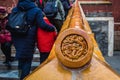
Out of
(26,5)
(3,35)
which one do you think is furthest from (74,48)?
(3,35)

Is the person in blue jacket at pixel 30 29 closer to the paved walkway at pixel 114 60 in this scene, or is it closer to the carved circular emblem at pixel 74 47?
the carved circular emblem at pixel 74 47

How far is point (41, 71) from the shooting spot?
2643mm

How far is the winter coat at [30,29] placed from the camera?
6233 mm

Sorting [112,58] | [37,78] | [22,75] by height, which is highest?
[37,78]

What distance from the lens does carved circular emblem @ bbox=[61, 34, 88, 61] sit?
246cm

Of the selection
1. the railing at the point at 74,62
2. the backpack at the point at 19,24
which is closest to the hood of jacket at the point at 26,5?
the backpack at the point at 19,24

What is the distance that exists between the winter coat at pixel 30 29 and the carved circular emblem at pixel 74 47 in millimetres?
3725

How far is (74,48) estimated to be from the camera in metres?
2.47

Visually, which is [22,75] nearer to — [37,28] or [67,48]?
[37,28]

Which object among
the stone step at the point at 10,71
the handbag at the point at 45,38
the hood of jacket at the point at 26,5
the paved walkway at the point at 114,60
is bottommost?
the paved walkway at the point at 114,60

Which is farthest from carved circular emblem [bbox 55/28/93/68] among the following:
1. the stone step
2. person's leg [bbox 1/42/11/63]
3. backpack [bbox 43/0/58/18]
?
person's leg [bbox 1/42/11/63]

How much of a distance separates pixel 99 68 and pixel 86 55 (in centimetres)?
18

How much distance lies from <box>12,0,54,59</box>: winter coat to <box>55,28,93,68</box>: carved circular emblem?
12.2 ft

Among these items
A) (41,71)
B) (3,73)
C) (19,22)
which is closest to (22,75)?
(19,22)
